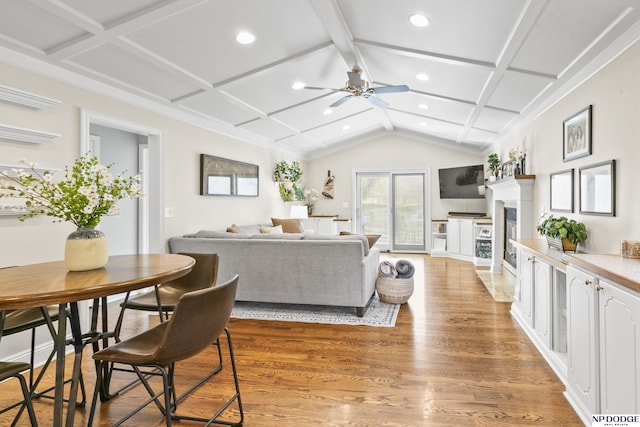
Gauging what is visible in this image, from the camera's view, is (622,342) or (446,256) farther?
(446,256)

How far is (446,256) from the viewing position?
8.34m

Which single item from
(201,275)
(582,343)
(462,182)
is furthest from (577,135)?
(462,182)

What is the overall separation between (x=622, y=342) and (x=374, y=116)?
643 centimetres

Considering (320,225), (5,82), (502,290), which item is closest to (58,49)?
(5,82)

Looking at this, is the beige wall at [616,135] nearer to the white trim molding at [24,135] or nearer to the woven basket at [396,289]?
the woven basket at [396,289]

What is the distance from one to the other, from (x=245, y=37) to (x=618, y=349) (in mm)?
3475

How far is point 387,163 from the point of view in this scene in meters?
9.20

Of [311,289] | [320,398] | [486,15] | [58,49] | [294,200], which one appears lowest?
[320,398]

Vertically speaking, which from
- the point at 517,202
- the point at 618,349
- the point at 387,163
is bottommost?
the point at 618,349

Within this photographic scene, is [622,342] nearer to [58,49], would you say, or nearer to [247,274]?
[247,274]

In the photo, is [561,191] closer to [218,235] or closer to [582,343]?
[582,343]

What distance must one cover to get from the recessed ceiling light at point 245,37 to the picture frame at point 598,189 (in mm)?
3093

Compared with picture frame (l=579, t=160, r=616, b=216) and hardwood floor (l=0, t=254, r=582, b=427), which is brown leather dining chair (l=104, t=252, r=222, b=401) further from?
picture frame (l=579, t=160, r=616, b=216)

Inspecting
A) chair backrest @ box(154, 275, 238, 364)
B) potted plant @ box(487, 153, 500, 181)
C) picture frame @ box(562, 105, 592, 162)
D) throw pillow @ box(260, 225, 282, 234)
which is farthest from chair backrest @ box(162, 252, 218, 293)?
potted plant @ box(487, 153, 500, 181)
